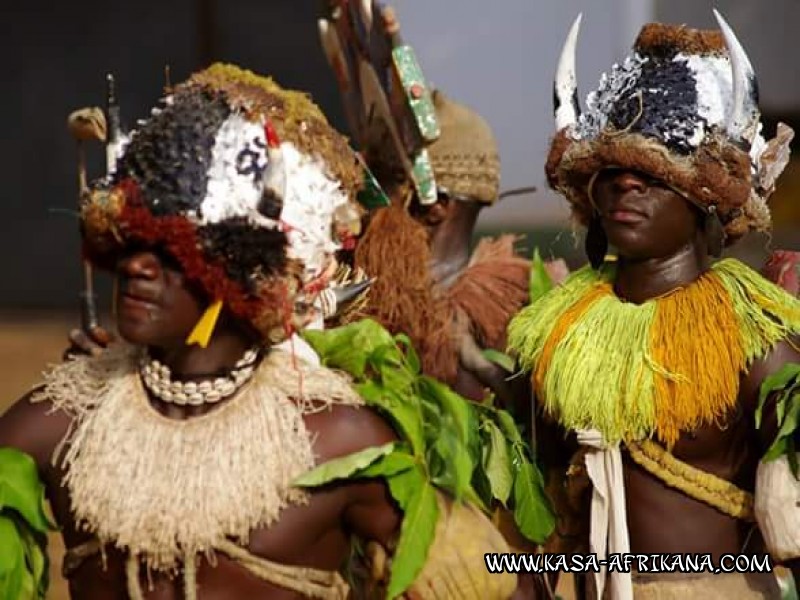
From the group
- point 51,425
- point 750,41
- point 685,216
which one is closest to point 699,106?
point 685,216

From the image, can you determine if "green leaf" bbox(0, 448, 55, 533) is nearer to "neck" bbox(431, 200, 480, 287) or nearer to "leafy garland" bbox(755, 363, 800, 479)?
"leafy garland" bbox(755, 363, 800, 479)

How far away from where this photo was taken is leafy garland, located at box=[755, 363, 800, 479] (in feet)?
13.0

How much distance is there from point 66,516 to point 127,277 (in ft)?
1.78

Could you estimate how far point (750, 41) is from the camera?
11992mm

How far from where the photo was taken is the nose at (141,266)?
3490 millimetres

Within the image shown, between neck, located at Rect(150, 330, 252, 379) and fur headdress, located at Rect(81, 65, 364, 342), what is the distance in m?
0.10

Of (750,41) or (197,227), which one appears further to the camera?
(750,41)

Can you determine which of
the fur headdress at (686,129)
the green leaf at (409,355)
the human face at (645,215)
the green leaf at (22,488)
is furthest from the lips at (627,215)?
the green leaf at (22,488)

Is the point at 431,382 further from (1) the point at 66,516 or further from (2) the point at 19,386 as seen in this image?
(2) the point at 19,386

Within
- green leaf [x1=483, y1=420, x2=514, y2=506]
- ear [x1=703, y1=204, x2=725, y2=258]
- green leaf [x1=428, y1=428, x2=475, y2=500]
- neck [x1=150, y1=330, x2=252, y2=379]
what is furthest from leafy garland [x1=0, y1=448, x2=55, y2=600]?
ear [x1=703, y1=204, x2=725, y2=258]

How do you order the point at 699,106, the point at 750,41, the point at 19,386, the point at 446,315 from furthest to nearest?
the point at 750,41, the point at 19,386, the point at 446,315, the point at 699,106

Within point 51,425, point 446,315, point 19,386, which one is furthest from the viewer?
point 19,386

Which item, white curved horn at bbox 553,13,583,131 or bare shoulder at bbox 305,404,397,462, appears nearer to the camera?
bare shoulder at bbox 305,404,397,462

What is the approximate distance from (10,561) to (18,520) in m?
0.10
